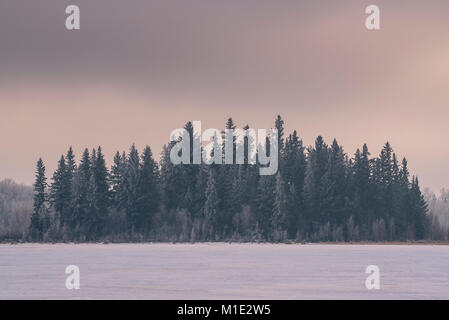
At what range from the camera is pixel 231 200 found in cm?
16138

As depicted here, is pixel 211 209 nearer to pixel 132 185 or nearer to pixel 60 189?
pixel 132 185

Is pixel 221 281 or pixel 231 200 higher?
pixel 231 200

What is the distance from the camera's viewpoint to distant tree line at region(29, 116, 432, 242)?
511 feet

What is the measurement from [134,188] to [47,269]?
336ft

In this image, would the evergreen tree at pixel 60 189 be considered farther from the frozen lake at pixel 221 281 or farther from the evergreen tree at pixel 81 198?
the frozen lake at pixel 221 281

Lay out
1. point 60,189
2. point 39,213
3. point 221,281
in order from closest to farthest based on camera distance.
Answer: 1. point 221,281
2. point 39,213
3. point 60,189

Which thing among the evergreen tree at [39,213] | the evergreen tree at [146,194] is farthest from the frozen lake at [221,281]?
the evergreen tree at [146,194]

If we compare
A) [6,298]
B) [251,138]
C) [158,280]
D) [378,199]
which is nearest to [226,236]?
[251,138]

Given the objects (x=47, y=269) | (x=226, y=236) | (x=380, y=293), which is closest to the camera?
(x=380, y=293)

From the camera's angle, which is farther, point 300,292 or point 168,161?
point 168,161

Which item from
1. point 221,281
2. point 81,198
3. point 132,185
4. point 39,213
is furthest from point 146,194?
point 221,281

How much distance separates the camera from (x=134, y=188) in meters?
160

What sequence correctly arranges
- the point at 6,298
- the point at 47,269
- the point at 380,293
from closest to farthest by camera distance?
the point at 6,298
the point at 380,293
the point at 47,269
